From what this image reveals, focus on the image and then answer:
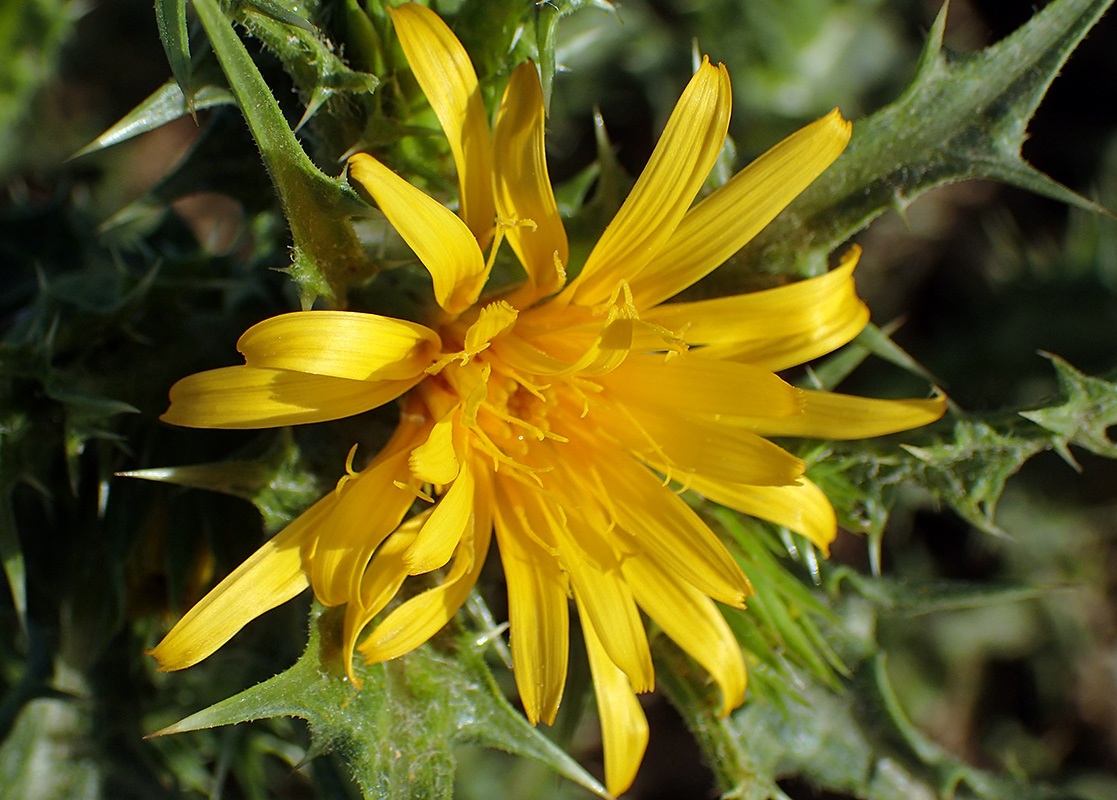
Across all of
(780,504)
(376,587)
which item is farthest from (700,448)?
(376,587)

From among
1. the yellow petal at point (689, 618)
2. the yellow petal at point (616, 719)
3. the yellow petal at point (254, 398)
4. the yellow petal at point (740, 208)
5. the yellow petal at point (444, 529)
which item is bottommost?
the yellow petal at point (616, 719)

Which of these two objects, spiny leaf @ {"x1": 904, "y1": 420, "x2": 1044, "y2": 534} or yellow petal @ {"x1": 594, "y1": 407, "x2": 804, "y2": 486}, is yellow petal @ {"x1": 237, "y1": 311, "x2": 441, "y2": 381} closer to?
yellow petal @ {"x1": 594, "y1": 407, "x2": 804, "y2": 486}

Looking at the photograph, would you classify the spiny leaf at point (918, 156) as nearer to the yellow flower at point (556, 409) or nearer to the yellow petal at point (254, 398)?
the yellow flower at point (556, 409)

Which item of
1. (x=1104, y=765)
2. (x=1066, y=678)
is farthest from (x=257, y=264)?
(x=1104, y=765)

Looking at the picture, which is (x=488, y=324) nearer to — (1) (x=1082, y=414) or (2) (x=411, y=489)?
(2) (x=411, y=489)

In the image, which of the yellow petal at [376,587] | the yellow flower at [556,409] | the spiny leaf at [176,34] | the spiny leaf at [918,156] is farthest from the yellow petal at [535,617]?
the spiny leaf at [176,34]
